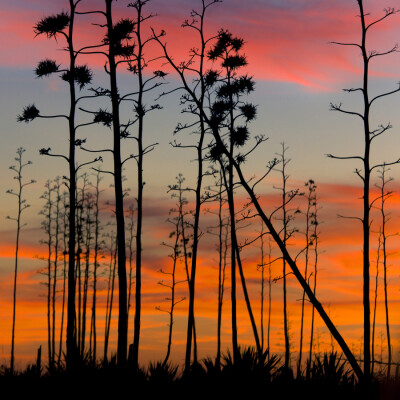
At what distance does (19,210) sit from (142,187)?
60.9ft

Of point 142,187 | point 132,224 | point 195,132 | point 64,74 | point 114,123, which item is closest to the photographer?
point 114,123

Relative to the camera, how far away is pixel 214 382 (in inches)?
553

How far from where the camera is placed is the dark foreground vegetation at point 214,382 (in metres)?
14.0

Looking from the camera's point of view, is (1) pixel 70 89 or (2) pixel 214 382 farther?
(1) pixel 70 89

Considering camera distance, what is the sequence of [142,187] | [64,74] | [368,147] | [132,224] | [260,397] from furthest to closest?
[132,224]
[142,187]
[64,74]
[368,147]
[260,397]

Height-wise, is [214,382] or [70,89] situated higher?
Answer: [70,89]

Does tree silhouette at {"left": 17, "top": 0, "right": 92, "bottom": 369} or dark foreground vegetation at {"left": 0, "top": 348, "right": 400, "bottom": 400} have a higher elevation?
tree silhouette at {"left": 17, "top": 0, "right": 92, "bottom": 369}

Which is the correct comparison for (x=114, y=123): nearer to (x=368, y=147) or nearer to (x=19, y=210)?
(x=368, y=147)

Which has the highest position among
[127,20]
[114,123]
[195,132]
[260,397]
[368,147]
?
[127,20]

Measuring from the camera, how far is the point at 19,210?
44344 millimetres

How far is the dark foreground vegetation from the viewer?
45.9 ft

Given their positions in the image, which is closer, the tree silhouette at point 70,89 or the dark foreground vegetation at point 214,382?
the dark foreground vegetation at point 214,382

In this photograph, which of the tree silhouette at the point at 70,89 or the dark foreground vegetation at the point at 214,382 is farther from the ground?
the tree silhouette at the point at 70,89

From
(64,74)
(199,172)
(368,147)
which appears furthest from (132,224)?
(368,147)
